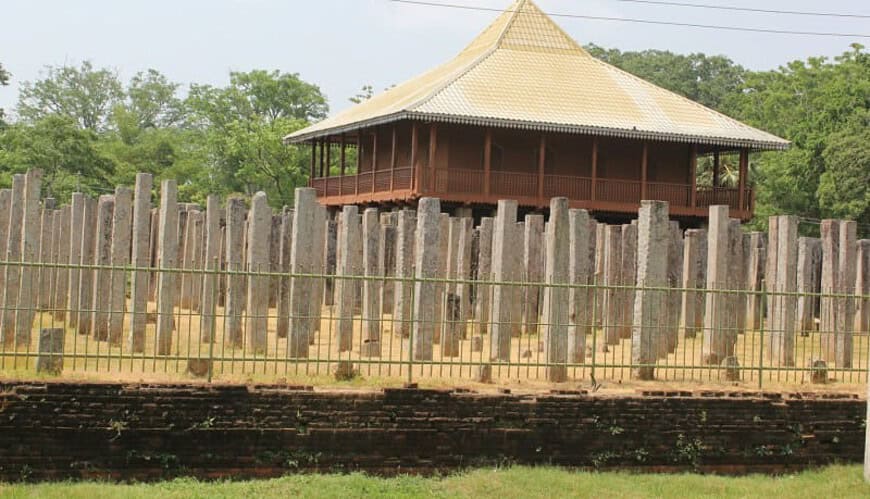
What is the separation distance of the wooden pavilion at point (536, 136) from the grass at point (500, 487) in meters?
15.9

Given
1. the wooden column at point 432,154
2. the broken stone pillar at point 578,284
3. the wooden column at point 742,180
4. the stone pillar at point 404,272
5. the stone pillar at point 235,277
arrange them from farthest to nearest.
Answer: the wooden column at point 742,180
the wooden column at point 432,154
the stone pillar at point 404,272
the broken stone pillar at point 578,284
the stone pillar at point 235,277

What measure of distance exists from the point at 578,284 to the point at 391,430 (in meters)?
2.33

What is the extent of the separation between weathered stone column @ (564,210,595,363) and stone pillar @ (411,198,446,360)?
1.32 m

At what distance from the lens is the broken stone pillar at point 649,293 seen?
455 inches

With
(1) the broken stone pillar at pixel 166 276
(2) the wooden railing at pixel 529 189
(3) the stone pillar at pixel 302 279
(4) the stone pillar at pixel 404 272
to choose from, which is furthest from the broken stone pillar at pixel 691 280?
(2) the wooden railing at pixel 529 189

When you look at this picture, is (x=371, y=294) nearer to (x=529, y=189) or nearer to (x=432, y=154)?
(x=432, y=154)

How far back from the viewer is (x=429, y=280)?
35.5ft

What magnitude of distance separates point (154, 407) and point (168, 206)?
123 inches

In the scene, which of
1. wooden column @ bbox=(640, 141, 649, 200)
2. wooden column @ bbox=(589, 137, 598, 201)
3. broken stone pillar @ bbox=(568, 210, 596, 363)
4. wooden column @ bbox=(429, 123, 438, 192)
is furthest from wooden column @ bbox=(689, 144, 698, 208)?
broken stone pillar @ bbox=(568, 210, 596, 363)

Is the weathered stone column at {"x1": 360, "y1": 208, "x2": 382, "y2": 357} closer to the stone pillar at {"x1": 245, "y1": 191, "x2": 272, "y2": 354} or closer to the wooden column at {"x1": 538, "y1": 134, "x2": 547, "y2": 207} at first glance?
the stone pillar at {"x1": 245, "y1": 191, "x2": 272, "y2": 354}

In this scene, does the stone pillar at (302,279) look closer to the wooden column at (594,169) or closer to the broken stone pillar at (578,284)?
the broken stone pillar at (578,284)

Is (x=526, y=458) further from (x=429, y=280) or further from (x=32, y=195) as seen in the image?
(x=32, y=195)

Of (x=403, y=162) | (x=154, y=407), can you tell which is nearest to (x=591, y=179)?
(x=403, y=162)

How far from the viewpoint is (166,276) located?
440 inches
